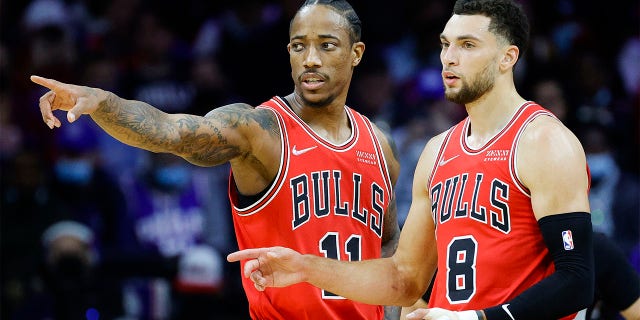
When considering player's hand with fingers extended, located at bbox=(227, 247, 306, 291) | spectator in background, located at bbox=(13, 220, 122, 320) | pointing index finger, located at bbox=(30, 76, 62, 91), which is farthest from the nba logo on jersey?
spectator in background, located at bbox=(13, 220, 122, 320)

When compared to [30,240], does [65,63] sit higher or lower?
higher

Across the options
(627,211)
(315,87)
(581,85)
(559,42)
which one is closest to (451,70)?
(315,87)

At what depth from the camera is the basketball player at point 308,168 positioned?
18.2 feet

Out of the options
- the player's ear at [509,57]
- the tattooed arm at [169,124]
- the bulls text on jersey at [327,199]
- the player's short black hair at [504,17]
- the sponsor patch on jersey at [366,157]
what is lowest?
the bulls text on jersey at [327,199]

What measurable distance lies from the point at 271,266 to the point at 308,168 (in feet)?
3.56

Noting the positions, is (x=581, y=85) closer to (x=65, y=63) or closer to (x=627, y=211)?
(x=627, y=211)

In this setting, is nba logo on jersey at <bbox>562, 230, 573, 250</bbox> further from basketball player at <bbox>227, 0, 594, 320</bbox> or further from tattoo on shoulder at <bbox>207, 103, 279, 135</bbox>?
tattoo on shoulder at <bbox>207, 103, 279, 135</bbox>

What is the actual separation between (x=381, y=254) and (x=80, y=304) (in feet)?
11.3

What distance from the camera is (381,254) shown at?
A: 616 cm

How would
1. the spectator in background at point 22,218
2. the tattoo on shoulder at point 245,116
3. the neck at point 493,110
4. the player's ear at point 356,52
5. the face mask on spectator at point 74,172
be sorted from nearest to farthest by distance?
the neck at point 493,110
the tattoo on shoulder at point 245,116
the player's ear at point 356,52
the spectator in background at point 22,218
the face mask on spectator at point 74,172

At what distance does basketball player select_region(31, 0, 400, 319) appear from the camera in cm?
554

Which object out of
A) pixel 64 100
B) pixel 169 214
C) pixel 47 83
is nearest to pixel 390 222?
pixel 64 100

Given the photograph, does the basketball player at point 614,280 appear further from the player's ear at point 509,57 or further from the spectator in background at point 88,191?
the spectator in background at point 88,191

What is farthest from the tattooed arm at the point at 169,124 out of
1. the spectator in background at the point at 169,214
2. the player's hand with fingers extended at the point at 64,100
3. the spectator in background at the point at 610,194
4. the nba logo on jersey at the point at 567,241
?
the spectator in background at the point at 610,194
